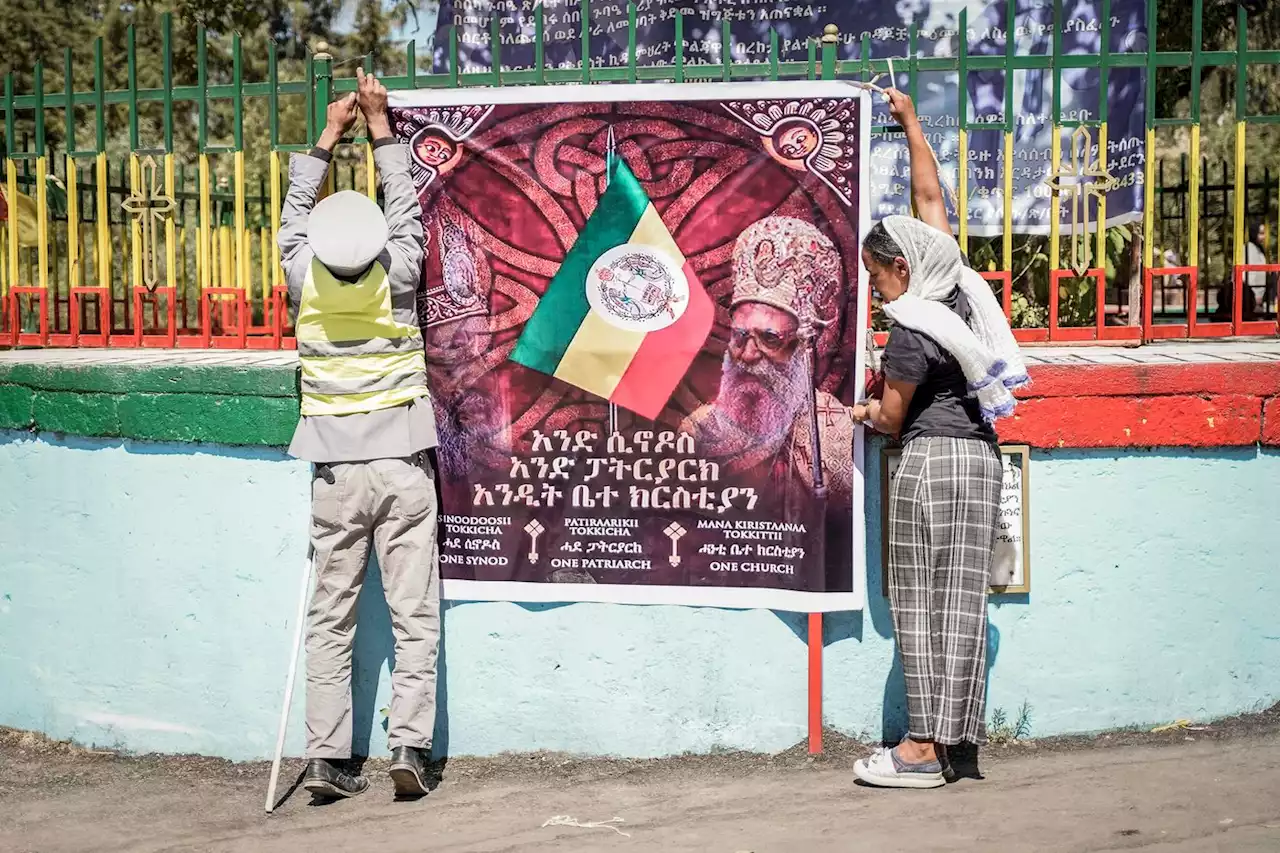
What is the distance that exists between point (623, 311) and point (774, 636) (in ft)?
4.18

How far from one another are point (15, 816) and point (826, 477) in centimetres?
304

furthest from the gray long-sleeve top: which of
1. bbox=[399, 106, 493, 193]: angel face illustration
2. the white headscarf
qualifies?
the white headscarf

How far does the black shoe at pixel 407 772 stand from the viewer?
470cm

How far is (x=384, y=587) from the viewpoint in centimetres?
491

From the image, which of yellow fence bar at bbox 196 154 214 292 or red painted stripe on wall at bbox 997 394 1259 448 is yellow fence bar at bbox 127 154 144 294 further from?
red painted stripe on wall at bbox 997 394 1259 448

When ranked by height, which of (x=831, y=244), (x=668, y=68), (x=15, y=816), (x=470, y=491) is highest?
(x=668, y=68)

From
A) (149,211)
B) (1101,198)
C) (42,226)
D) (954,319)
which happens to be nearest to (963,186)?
(1101,198)

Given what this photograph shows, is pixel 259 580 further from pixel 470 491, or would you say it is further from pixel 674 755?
pixel 674 755

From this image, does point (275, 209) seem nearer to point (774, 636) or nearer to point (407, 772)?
point (407, 772)

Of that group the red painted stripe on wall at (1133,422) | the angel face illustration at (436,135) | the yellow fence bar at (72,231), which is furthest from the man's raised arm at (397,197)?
the red painted stripe on wall at (1133,422)

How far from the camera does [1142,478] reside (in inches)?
197

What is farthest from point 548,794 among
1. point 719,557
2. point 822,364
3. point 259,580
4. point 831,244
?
point 831,244

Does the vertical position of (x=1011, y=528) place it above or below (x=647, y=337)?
below

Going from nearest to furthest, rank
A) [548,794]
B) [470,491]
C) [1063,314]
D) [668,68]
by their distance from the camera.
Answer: [548,794], [470,491], [668,68], [1063,314]
